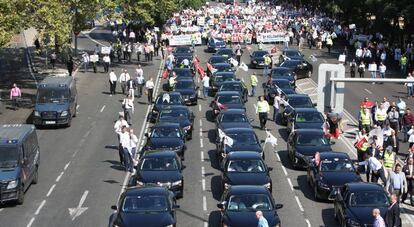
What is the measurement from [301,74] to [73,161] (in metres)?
27.4

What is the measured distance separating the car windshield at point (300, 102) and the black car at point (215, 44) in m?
32.4

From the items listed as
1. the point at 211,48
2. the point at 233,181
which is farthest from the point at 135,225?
the point at 211,48

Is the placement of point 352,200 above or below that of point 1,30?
below

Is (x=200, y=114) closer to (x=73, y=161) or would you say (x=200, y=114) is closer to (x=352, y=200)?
(x=73, y=161)

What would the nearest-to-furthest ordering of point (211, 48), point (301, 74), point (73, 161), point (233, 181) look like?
1. point (233, 181)
2. point (73, 161)
3. point (301, 74)
4. point (211, 48)

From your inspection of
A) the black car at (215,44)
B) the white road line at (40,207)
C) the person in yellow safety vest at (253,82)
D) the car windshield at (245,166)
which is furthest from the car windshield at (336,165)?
the black car at (215,44)

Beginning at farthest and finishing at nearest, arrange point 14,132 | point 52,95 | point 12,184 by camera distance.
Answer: point 52,95
point 14,132
point 12,184

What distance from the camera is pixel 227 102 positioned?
41.6 meters

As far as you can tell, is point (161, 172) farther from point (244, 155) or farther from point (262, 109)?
point (262, 109)

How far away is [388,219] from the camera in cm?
2155

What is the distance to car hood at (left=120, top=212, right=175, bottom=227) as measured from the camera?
21641 millimetres

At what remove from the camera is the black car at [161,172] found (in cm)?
2664

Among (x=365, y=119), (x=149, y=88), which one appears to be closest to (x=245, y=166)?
(x=365, y=119)

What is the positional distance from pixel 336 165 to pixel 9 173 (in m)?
11.2
